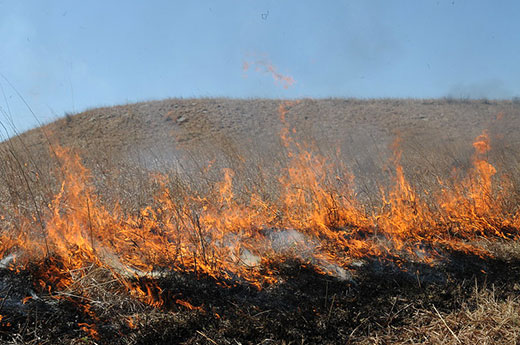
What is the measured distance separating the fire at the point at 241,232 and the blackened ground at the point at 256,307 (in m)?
0.09

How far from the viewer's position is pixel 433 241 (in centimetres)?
385

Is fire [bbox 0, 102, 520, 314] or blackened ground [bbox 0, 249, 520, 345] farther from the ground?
fire [bbox 0, 102, 520, 314]

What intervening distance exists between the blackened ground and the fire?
0.09m

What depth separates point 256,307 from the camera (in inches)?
120

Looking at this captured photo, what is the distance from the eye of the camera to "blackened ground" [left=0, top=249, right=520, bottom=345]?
2871 mm

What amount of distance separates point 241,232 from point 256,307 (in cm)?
102

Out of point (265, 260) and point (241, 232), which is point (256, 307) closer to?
point (265, 260)

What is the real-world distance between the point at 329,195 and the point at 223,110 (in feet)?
66.8

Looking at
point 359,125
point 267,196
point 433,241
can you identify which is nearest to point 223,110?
point 359,125

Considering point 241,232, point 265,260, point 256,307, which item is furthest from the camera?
point 241,232

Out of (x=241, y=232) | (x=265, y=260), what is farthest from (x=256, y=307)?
(x=241, y=232)

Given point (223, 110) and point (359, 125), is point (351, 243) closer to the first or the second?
point (359, 125)

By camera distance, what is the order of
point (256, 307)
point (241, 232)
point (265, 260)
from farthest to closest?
1. point (241, 232)
2. point (265, 260)
3. point (256, 307)

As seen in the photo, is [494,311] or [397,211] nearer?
[494,311]
